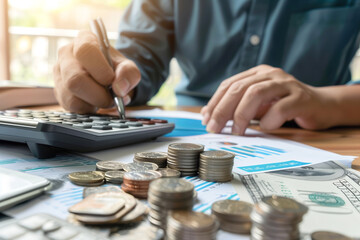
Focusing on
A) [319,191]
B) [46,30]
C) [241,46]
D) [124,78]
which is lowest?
[319,191]

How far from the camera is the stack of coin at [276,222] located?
20 centimetres

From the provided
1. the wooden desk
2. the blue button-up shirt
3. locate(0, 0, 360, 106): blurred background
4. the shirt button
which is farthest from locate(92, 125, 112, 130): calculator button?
locate(0, 0, 360, 106): blurred background

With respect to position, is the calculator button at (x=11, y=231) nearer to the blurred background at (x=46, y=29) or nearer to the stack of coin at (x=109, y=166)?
the stack of coin at (x=109, y=166)

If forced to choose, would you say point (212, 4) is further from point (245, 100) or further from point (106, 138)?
point (106, 138)

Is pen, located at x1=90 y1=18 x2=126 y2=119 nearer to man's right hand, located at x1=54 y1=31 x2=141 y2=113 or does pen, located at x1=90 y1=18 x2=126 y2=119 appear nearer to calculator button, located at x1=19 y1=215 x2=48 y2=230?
man's right hand, located at x1=54 y1=31 x2=141 y2=113

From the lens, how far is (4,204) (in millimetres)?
231

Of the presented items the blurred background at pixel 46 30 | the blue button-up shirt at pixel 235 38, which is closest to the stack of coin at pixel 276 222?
the blue button-up shirt at pixel 235 38

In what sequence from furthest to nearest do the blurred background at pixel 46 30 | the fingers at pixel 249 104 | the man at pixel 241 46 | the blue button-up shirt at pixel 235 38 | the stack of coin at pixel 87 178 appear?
the blurred background at pixel 46 30, the blue button-up shirt at pixel 235 38, the man at pixel 241 46, the fingers at pixel 249 104, the stack of coin at pixel 87 178

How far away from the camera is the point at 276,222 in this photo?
0.65ft

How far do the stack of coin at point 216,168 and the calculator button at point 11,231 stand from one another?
180 mm

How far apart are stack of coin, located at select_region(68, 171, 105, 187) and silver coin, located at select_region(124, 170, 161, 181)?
3 centimetres

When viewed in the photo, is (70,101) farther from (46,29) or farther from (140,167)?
(46,29)

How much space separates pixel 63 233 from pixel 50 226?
0.01 metres

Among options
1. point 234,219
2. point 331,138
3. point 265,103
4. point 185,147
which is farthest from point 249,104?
point 234,219
